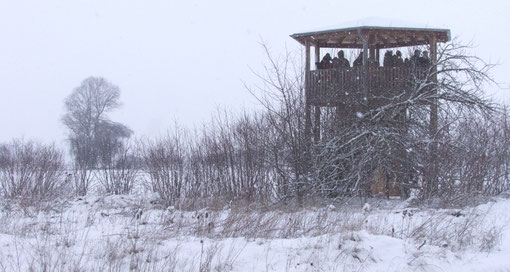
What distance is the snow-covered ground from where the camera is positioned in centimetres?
555

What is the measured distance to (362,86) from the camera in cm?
A: 1412

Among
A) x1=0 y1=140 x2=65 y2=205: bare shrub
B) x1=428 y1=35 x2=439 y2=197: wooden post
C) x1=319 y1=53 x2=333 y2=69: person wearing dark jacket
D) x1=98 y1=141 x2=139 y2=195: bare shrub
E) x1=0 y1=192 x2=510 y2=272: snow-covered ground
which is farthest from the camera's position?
x1=98 y1=141 x2=139 y2=195: bare shrub

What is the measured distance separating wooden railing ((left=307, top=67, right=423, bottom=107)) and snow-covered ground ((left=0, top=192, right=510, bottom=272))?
6.07 meters

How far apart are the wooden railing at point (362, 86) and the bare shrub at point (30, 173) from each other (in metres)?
7.50

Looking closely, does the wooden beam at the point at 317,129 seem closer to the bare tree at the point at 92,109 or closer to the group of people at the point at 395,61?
the group of people at the point at 395,61

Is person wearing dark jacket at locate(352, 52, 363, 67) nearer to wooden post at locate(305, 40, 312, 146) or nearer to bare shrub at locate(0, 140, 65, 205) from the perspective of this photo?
wooden post at locate(305, 40, 312, 146)

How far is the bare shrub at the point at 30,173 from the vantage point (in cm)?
1403

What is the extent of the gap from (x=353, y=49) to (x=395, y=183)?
564 centimetres

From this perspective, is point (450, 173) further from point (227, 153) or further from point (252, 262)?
point (252, 262)

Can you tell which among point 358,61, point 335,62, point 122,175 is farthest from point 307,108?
point 122,175

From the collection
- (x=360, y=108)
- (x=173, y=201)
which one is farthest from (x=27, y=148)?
(x=360, y=108)

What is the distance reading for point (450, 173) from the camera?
42.0 ft

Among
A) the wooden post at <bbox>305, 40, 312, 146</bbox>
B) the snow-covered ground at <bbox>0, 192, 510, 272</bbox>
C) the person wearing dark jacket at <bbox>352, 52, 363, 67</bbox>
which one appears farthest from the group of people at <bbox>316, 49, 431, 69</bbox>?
the snow-covered ground at <bbox>0, 192, 510, 272</bbox>

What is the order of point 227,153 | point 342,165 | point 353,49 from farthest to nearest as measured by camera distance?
point 353,49
point 227,153
point 342,165
